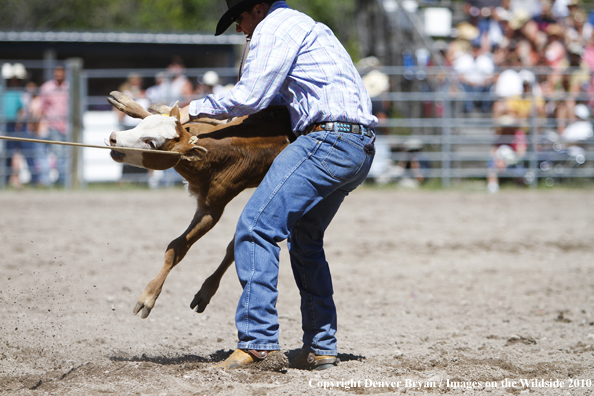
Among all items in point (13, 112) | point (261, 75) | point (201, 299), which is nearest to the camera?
point (261, 75)

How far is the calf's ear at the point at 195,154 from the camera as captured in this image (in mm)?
3330

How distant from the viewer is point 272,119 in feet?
11.5

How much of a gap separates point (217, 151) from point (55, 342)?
1.59 metres

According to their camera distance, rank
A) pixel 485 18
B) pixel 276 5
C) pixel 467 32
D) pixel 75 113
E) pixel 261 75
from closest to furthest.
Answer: pixel 261 75 → pixel 276 5 → pixel 75 113 → pixel 467 32 → pixel 485 18

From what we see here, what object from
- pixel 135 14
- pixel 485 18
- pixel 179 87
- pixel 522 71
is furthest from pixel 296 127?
pixel 135 14

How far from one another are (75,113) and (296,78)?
982cm

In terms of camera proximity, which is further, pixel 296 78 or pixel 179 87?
pixel 179 87

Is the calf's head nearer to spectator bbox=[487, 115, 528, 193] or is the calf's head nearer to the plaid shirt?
the plaid shirt

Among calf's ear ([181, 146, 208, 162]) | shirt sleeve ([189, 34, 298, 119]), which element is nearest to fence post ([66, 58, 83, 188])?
calf's ear ([181, 146, 208, 162])

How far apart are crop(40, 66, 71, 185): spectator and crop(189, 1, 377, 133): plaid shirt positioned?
9.64 meters

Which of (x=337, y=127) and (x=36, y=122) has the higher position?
(x=36, y=122)

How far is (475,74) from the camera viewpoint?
485 inches

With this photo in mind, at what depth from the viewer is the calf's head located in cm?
327

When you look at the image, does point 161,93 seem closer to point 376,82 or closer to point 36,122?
point 36,122
